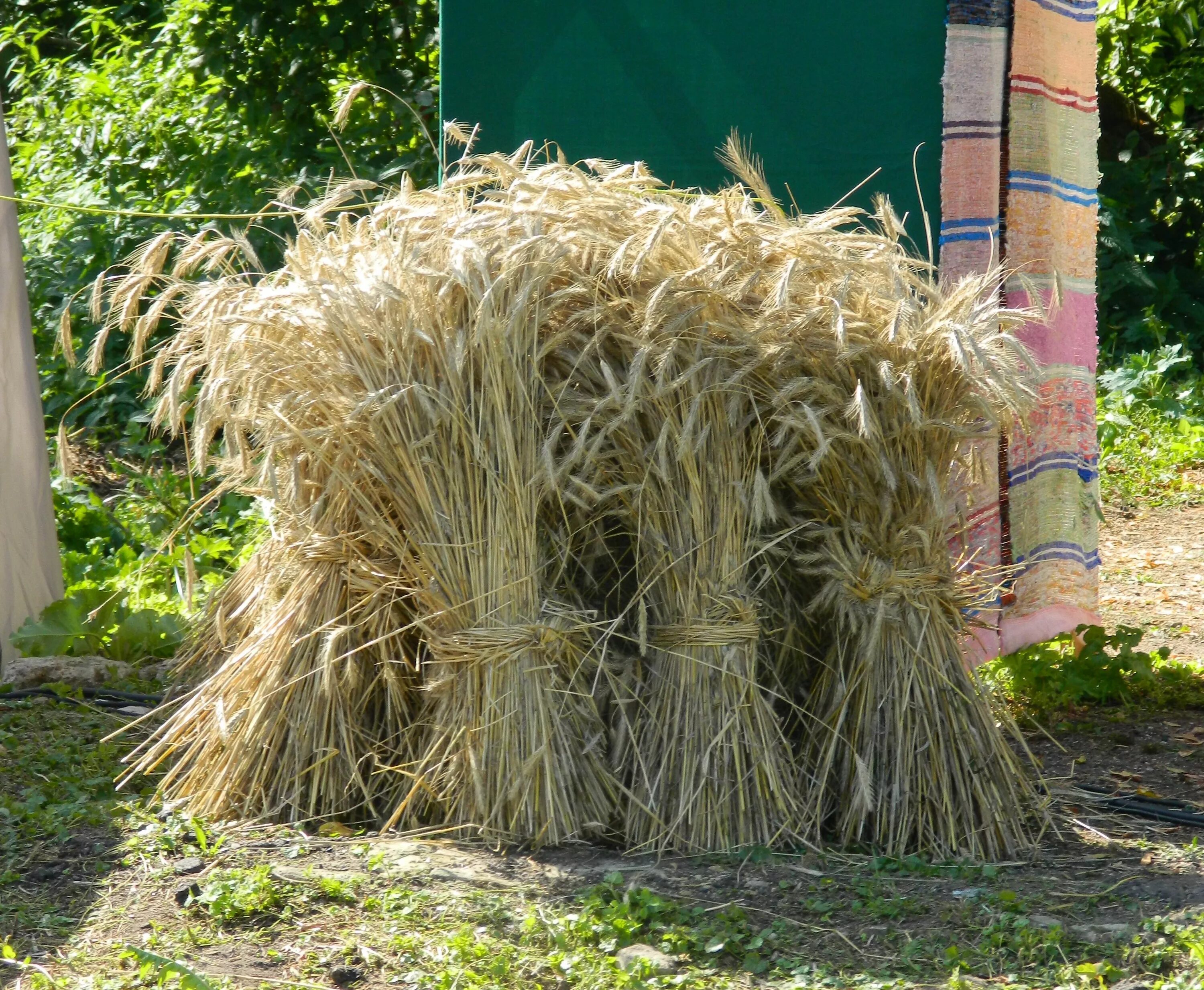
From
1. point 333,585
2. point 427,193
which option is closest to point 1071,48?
point 427,193

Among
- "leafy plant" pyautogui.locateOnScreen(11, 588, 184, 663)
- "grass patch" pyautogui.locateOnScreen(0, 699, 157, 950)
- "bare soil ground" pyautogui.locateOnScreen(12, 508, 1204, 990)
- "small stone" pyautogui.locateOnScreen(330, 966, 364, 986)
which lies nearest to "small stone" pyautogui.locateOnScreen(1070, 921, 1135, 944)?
"bare soil ground" pyautogui.locateOnScreen(12, 508, 1204, 990)

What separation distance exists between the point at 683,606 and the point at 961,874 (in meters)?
0.80

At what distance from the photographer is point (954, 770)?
2803mm

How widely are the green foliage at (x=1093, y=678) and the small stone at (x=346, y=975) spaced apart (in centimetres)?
213

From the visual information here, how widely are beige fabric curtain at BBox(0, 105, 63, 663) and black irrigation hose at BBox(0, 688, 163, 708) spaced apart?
0.33 metres

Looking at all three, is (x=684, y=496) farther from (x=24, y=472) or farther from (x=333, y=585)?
(x=24, y=472)

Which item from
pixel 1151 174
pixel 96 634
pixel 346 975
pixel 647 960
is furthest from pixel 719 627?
pixel 1151 174

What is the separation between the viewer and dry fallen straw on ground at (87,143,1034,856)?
271 centimetres

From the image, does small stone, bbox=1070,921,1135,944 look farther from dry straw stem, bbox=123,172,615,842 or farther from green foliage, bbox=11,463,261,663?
green foliage, bbox=11,463,261,663

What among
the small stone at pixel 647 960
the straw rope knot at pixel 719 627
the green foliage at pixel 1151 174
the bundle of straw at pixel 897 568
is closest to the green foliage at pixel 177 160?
the straw rope knot at pixel 719 627

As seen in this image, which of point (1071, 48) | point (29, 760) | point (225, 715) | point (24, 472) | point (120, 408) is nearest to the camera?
point (225, 715)

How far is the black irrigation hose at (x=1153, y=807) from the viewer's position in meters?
3.03

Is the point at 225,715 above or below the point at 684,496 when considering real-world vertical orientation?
below

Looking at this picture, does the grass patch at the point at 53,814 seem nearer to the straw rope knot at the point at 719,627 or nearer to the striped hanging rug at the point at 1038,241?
the straw rope knot at the point at 719,627
